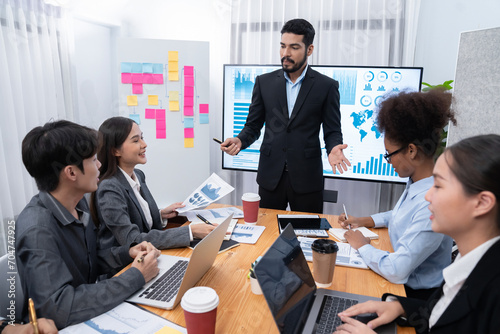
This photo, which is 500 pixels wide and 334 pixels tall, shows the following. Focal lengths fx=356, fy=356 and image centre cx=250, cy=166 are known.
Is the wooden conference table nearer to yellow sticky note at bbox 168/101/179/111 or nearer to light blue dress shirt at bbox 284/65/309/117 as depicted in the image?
light blue dress shirt at bbox 284/65/309/117

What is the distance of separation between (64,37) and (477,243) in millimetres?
3142

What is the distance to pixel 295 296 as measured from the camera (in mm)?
955

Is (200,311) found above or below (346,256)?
above

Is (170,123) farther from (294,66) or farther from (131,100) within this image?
(294,66)

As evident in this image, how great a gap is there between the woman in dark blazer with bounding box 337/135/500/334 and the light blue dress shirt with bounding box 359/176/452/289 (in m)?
0.18

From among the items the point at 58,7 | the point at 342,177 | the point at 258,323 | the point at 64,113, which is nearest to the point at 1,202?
the point at 64,113

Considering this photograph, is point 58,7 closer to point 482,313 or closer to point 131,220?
point 131,220

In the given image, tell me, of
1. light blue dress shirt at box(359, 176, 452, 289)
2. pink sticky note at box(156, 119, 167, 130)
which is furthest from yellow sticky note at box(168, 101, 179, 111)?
light blue dress shirt at box(359, 176, 452, 289)

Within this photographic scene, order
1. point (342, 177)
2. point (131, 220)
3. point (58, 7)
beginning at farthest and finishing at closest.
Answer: point (342, 177), point (58, 7), point (131, 220)

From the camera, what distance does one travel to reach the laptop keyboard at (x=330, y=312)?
3.16ft


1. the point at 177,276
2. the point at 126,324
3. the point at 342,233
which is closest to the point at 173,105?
the point at 342,233

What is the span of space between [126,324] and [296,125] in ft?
5.38

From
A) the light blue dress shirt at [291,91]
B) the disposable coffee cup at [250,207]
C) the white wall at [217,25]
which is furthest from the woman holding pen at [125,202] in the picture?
the white wall at [217,25]

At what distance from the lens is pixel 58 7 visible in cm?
283
